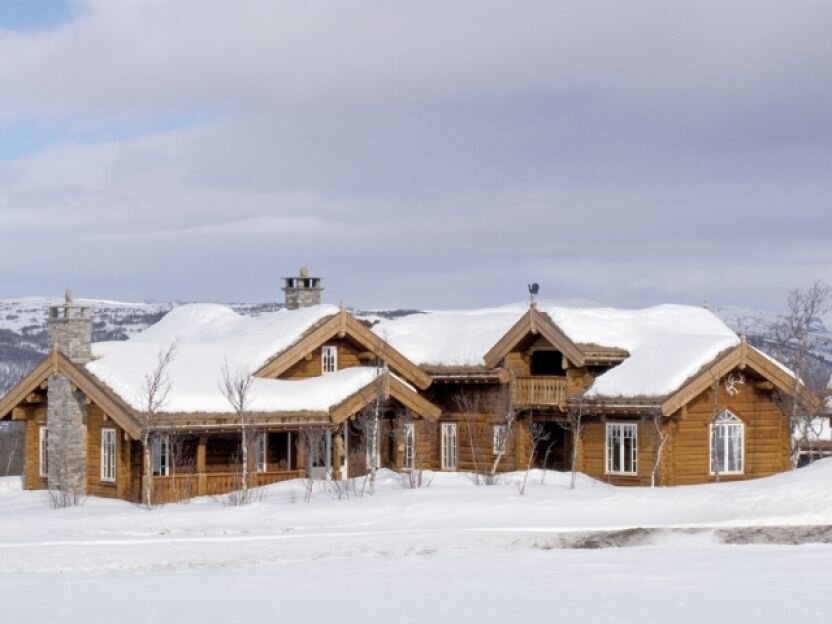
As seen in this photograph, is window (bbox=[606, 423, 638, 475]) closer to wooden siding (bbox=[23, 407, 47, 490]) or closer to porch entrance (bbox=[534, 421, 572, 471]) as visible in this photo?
porch entrance (bbox=[534, 421, 572, 471])

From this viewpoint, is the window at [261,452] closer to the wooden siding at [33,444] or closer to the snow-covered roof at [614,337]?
the snow-covered roof at [614,337]

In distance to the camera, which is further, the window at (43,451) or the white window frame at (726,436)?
the window at (43,451)

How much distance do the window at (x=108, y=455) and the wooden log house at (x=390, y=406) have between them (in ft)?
0.15

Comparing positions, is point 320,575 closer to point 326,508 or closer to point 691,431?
point 326,508

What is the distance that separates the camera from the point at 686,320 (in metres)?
47.0

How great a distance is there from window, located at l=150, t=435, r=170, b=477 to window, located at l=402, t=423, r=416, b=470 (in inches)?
300

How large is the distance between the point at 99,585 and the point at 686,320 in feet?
96.0

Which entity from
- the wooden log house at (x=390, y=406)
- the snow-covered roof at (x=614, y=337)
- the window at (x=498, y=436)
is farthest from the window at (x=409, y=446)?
the window at (x=498, y=436)

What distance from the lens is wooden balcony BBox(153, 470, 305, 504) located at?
36.7 meters

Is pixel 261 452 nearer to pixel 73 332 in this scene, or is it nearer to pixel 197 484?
pixel 197 484

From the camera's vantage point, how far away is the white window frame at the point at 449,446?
45.3 m

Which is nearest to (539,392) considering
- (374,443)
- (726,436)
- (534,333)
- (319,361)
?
(534,333)

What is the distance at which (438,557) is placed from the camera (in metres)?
24.4

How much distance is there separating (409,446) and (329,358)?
11.8ft
